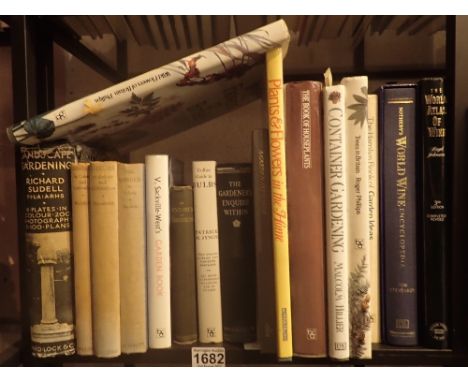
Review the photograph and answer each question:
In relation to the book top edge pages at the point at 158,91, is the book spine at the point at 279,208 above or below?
below

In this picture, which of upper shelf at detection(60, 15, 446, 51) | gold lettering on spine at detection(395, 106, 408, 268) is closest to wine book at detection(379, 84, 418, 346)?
gold lettering on spine at detection(395, 106, 408, 268)

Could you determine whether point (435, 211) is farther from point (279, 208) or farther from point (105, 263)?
point (105, 263)

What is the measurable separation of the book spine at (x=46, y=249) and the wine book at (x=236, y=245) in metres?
0.22

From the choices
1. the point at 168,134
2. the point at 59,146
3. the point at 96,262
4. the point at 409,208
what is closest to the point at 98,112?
→ the point at 59,146

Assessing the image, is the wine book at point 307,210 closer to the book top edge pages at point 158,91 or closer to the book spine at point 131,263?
the book top edge pages at point 158,91

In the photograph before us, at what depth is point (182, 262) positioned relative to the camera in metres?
0.57

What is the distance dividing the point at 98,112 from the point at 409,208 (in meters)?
0.44

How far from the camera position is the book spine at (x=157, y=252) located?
0.56 m

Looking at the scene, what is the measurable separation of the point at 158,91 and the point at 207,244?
0.73 feet

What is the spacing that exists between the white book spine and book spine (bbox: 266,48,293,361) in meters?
0.09

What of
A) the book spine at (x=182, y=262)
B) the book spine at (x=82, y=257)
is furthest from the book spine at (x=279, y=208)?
the book spine at (x=82, y=257)

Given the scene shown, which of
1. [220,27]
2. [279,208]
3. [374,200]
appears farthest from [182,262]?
[220,27]
